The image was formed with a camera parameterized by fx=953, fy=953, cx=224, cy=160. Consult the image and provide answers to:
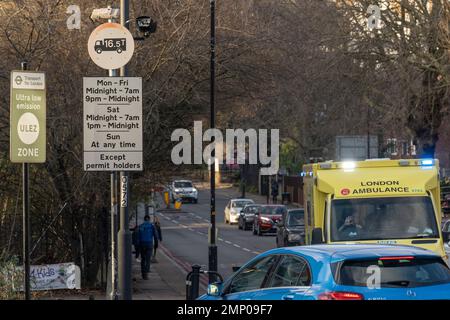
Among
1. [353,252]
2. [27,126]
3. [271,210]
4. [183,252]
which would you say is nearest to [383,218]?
[27,126]

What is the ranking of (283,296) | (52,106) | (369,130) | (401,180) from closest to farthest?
(283,296) → (401,180) → (52,106) → (369,130)

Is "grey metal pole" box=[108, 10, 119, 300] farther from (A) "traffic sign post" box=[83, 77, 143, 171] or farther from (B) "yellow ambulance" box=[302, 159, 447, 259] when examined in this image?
(B) "yellow ambulance" box=[302, 159, 447, 259]

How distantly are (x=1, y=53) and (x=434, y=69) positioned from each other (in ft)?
53.1

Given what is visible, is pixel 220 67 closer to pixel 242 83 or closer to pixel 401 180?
pixel 242 83

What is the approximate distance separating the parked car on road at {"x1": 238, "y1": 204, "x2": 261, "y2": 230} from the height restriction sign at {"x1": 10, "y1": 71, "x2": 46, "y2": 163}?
39.4 metres

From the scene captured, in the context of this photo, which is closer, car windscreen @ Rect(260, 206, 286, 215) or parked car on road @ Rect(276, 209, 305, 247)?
parked car on road @ Rect(276, 209, 305, 247)

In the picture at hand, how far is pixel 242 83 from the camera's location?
968 inches

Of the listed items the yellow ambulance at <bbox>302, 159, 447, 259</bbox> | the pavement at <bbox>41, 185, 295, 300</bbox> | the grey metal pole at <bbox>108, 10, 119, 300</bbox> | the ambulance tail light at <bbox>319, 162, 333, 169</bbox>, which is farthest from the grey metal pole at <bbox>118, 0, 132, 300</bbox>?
the pavement at <bbox>41, 185, 295, 300</bbox>

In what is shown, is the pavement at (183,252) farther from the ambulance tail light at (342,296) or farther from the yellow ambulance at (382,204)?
the ambulance tail light at (342,296)

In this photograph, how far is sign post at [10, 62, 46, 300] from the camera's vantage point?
1348 centimetres

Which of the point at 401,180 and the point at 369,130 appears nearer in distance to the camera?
the point at 401,180

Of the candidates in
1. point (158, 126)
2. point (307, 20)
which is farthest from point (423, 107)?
point (158, 126)

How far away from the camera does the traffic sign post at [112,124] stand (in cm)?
1491

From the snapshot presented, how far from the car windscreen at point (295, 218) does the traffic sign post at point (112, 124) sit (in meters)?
18.4
